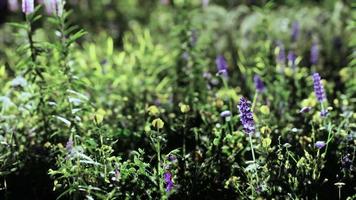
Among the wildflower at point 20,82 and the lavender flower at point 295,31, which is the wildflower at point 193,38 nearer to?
the lavender flower at point 295,31

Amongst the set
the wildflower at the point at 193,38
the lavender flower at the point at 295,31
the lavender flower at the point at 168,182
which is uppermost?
the lavender flower at the point at 295,31

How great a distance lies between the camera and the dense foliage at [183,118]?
2916 millimetres

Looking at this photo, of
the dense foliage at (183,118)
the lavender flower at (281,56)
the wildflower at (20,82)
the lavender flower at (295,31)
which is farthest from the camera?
the lavender flower at (295,31)

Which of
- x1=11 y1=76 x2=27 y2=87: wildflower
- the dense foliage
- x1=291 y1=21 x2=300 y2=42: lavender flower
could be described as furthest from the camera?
x1=291 y1=21 x2=300 y2=42: lavender flower

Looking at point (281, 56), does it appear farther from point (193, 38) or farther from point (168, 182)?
point (168, 182)

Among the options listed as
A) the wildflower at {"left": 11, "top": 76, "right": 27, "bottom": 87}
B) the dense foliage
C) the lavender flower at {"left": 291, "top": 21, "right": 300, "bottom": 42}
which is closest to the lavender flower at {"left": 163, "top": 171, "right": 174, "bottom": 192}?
the dense foliage

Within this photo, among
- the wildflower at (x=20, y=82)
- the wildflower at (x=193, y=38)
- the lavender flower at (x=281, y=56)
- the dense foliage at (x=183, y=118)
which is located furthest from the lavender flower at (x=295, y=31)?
the wildflower at (x=20, y=82)

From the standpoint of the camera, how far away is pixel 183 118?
3.71m

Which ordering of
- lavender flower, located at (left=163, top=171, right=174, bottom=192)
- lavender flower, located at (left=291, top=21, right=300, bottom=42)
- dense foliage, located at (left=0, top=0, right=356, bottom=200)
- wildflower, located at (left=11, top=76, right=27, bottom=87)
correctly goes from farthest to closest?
lavender flower, located at (left=291, top=21, right=300, bottom=42) → wildflower, located at (left=11, top=76, right=27, bottom=87) → dense foliage, located at (left=0, top=0, right=356, bottom=200) → lavender flower, located at (left=163, top=171, right=174, bottom=192)

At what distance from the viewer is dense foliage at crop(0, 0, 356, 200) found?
115 inches

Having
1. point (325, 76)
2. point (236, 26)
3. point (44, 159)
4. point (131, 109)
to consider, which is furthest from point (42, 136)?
point (236, 26)

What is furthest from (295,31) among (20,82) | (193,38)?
(20,82)

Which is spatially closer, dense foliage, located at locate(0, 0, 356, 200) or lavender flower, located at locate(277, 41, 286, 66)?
dense foliage, located at locate(0, 0, 356, 200)

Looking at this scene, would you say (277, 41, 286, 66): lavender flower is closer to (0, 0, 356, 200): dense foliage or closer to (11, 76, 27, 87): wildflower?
(0, 0, 356, 200): dense foliage
